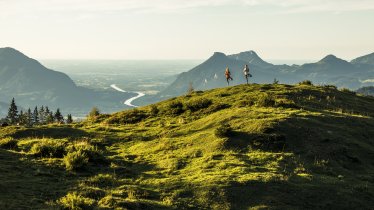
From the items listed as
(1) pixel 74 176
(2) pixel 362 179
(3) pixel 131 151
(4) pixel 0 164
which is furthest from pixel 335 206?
(4) pixel 0 164

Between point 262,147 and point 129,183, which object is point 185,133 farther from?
point 129,183

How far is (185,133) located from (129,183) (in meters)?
12.6

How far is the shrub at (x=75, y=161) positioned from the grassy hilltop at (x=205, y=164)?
7cm

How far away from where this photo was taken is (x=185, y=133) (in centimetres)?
3519

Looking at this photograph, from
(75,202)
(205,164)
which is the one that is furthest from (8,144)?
(205,164)

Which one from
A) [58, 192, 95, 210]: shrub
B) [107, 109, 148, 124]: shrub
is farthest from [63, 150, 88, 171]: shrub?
[107, 109, 148, 124]: shrub

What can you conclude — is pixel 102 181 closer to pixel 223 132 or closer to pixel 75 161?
pixel 75 161

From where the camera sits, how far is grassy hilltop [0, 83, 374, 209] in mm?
20266

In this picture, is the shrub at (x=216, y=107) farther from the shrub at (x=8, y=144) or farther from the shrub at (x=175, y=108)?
the shrub at (x=8, y=144)

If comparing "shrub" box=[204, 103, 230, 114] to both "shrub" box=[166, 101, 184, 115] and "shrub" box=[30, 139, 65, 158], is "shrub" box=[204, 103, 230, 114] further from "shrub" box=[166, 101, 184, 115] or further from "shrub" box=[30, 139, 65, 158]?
"shrub" box=[30, 139, 65, 158]

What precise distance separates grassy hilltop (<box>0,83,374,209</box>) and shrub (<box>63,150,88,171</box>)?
0.21 ft

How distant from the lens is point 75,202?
18.4 metres

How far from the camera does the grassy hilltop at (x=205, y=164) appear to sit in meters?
20.3

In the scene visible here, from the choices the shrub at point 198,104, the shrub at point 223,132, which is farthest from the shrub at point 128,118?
the shrub at point 223,132
